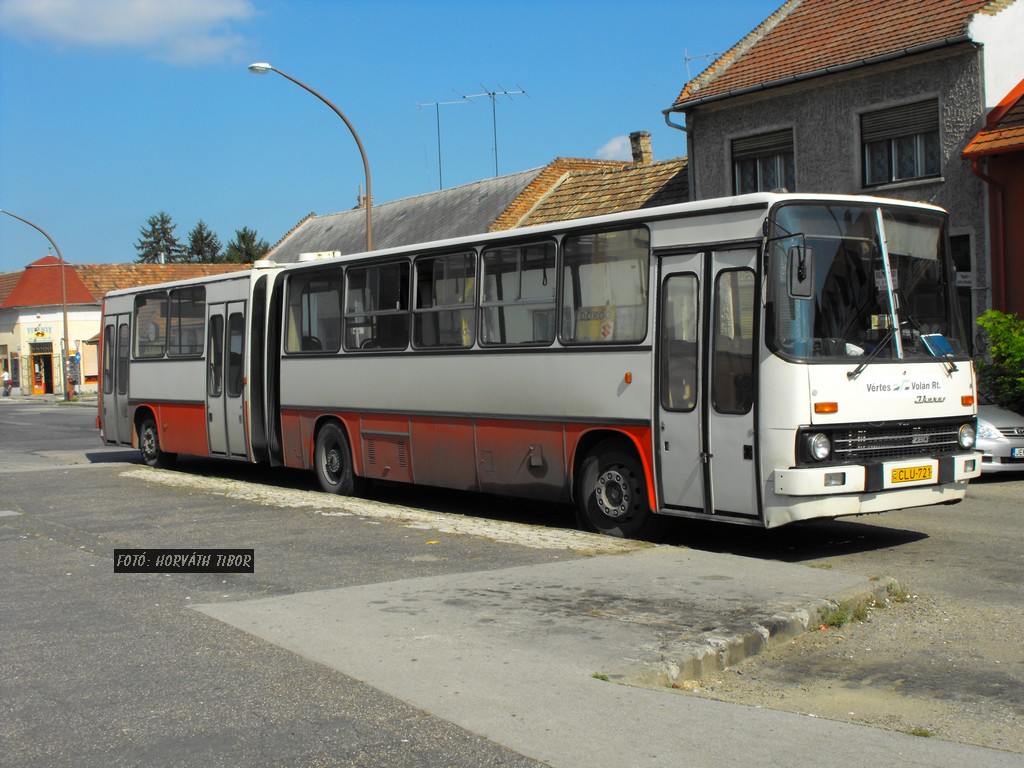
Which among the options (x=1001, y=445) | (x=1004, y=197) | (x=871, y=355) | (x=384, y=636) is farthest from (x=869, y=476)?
(x=1004, y=197)

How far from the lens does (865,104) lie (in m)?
22.4

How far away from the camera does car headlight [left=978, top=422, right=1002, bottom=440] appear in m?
15.4

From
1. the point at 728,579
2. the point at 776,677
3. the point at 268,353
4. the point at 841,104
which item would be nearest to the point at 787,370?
the point at 728,579

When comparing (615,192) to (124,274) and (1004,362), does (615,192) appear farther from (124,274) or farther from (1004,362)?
(124,274)

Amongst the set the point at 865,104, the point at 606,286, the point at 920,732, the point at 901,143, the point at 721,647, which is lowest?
the point at 920,732

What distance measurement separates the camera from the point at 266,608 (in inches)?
304

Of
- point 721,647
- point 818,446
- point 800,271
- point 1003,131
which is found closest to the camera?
point 721,647

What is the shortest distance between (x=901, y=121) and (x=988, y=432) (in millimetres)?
8476

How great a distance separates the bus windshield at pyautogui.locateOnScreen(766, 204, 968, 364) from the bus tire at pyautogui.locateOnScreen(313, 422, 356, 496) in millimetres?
7003

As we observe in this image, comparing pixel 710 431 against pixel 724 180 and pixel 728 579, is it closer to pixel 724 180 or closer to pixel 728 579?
pixel 728 579

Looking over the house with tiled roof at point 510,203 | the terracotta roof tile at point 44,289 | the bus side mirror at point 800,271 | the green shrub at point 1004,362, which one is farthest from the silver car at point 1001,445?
the terracotta roof tile at point 44,289

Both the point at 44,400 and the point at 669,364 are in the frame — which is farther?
the point at 44,400

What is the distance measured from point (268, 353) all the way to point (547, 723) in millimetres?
11795

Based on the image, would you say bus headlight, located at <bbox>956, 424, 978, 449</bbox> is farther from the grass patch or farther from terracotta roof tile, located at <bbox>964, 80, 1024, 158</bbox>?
terracotta roof tile, located at <bbox>964, 80, 1024, 158</bbox>
